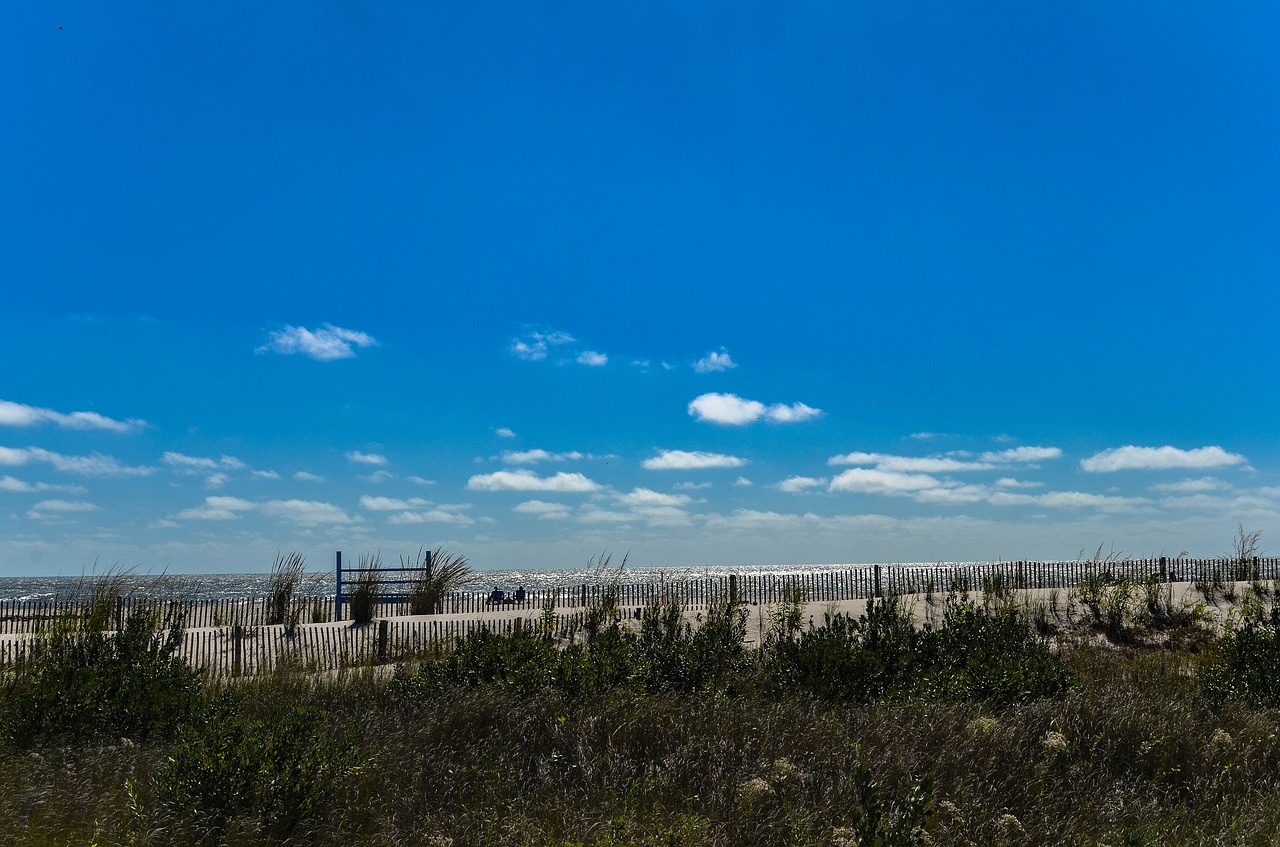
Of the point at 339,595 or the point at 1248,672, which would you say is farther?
the point at 339,595

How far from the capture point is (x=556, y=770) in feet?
20.7

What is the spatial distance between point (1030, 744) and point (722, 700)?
2527mm

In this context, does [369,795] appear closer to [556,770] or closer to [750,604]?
[556,770]

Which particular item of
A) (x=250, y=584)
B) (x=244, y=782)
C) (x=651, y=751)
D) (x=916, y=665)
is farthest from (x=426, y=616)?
(x=250, y=584)

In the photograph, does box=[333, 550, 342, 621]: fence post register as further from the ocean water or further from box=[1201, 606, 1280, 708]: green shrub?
box=[1201, 606, 1280, 708]: green shrub

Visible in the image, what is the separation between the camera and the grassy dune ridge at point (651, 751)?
527 cm

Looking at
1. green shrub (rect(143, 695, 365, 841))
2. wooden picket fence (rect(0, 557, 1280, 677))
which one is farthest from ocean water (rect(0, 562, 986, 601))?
green shrub (rect(143, 695, 365, 841))

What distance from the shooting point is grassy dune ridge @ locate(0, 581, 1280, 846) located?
527cm

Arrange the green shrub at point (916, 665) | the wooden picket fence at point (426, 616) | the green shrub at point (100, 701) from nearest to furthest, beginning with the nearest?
1. the green shrub at point (100, 701)
2. the green shrub at point (916, 665)
3. the wooden picket fence at point (426, 616)

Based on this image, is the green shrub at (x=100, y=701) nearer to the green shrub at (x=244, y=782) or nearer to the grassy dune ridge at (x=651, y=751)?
the grassy dune ridge at (x=651, y=751)

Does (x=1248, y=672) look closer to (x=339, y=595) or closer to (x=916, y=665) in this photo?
(x=916, y=665)

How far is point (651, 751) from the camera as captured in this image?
265 inches

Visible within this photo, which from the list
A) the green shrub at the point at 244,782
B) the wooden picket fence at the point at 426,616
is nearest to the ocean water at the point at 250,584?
the wooden picket fence at the point at 426,616

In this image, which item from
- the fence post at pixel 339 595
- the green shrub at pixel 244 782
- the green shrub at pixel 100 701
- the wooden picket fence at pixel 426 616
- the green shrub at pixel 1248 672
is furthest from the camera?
the fence post at pixel 339 595
